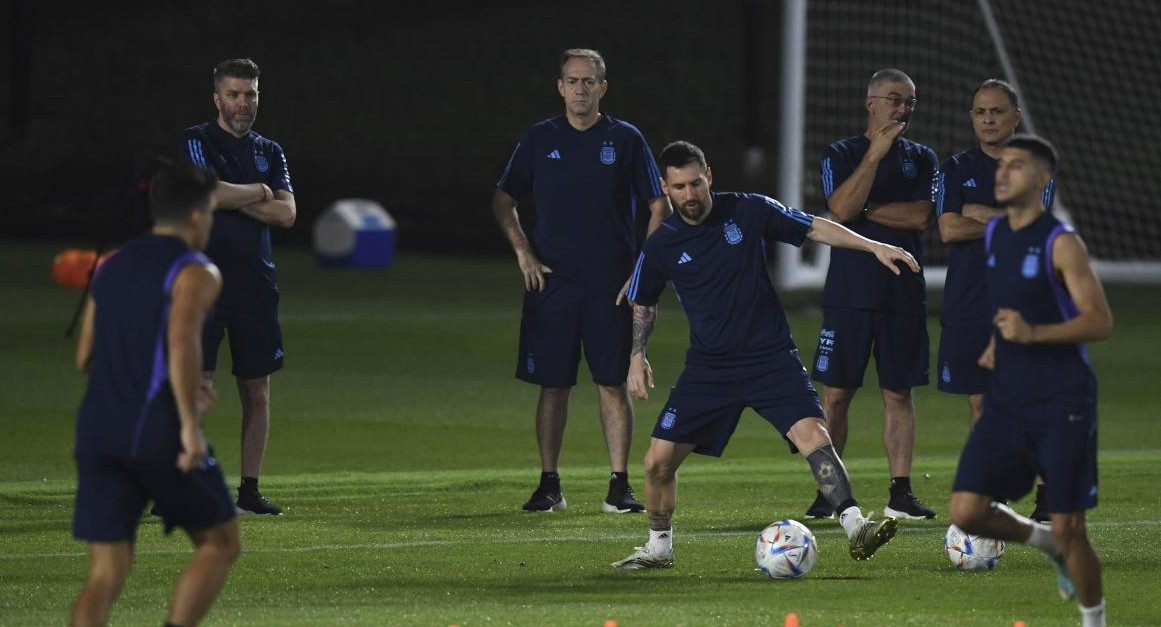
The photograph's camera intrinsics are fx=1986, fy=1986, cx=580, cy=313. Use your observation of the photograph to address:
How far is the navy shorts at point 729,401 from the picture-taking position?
805 centimetres

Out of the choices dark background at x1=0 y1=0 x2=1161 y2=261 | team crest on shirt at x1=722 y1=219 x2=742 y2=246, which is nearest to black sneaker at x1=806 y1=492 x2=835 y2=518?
team crest on shirt at x1=722 y1=219 x2=742 y2=246

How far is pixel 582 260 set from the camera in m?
9.95

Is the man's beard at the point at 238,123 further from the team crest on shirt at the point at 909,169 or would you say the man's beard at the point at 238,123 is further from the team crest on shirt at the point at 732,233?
the team crest on shirt at the point at 909,169

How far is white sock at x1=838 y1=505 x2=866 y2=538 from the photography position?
7754mm

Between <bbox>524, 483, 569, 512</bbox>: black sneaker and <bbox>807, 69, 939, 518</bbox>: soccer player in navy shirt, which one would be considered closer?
<bbox>807, 69, 939, 518</bbox>: soccer player in navy shirt

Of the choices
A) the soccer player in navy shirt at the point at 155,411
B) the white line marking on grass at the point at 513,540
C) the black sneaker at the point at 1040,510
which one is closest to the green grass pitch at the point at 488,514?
the white line marking on grass at the point at 513,540

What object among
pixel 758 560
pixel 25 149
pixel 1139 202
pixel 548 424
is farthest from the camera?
pixel 25 149

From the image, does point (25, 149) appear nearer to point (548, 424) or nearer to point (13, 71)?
point (13, 71)

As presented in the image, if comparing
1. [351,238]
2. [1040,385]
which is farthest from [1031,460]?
[351,238]

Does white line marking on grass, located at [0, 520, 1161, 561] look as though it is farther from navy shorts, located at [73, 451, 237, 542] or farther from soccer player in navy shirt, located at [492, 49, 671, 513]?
navy shorts, located at [73, 451, 237, 542]

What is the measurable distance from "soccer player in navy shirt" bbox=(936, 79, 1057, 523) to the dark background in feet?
66.7

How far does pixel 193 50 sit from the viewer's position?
132 ft

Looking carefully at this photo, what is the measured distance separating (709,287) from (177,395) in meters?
3.00

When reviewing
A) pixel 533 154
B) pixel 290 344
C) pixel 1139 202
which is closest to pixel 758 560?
pixel 533 154
